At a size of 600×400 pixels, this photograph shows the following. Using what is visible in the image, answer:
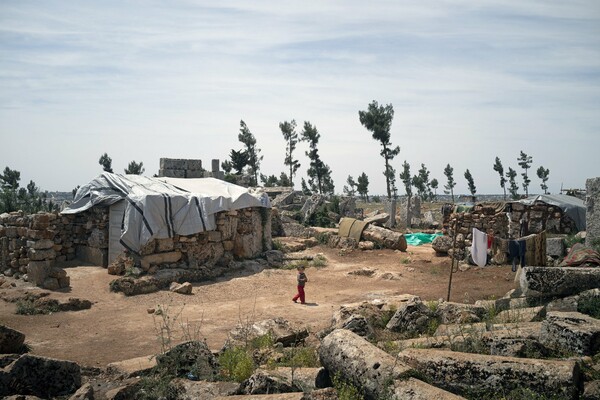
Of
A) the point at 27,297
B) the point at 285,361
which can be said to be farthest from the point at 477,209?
the point at 27,297

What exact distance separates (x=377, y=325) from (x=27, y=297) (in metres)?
8.20

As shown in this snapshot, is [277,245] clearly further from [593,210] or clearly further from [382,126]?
[382,126]

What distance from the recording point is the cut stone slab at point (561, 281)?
24.5 ft

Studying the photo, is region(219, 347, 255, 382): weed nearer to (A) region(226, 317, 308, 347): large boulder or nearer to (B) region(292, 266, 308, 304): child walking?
(A) region(226, 317, 308, 347): large boulder

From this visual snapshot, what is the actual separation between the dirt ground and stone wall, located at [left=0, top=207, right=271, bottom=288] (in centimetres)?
73

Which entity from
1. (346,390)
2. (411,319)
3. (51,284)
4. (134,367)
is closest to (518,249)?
(411,319)

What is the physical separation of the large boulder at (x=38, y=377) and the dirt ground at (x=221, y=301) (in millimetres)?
1709

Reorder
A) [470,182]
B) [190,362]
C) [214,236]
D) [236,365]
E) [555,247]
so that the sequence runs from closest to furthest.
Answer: [236,365] < [190,362] < [555,247] < [214,236] < [470,182]

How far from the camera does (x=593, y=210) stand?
1130 cm

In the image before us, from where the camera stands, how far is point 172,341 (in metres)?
8.62

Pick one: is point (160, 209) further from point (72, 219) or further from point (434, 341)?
point (434, 341)

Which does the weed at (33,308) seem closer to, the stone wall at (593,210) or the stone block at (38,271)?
the stone block at (38,271)

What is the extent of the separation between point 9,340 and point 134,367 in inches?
85.7

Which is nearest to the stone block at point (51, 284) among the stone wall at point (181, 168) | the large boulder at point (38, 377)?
the large boulder at point (38, 377)
